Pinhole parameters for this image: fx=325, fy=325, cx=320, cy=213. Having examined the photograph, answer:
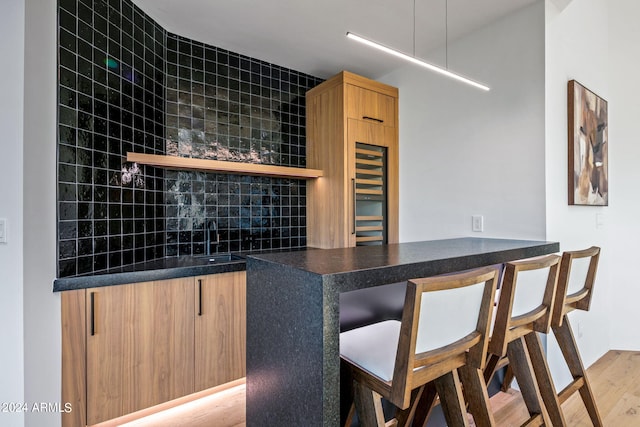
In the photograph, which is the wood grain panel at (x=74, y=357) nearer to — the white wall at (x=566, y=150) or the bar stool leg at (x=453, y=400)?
the bar stool leg at (x=453, y=400)

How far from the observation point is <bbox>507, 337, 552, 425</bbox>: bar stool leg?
134 centimetres

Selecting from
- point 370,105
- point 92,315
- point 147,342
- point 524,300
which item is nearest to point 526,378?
point 524,300

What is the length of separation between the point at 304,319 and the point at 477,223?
193cm

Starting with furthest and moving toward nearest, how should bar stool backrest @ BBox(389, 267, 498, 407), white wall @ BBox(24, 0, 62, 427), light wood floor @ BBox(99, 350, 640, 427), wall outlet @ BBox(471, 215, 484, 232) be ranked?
1. wall outlet @ BBox(471, 215, 484, 232)
2. light wood floor @ BBox(99, 350, 640, 427)
3. white wall @ BBox(24, 0, 62, 427)
4. bar stool backrest @ BBox(389, 267, 498, 407)

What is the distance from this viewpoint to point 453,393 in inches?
41.5

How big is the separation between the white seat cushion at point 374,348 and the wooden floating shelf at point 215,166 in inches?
67.6

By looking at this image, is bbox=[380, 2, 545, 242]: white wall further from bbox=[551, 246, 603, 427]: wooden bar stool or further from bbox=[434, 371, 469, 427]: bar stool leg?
bbox=[434, 371, 469, 427]: bar stool leg

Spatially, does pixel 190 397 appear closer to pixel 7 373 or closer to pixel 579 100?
pixel 7 373

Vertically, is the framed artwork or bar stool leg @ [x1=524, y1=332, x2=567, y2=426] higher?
the framed artwork

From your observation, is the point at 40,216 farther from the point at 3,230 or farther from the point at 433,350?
the point at 433,350

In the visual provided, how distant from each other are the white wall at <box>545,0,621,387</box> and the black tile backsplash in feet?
6.65

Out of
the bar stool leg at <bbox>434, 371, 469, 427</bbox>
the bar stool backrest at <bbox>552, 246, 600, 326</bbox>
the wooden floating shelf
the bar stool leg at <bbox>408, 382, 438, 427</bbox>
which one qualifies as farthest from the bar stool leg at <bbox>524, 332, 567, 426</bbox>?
the wooden floating shelf

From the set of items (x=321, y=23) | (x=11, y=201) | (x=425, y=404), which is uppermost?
(x=321, y=23)

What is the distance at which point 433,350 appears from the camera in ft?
3.11
